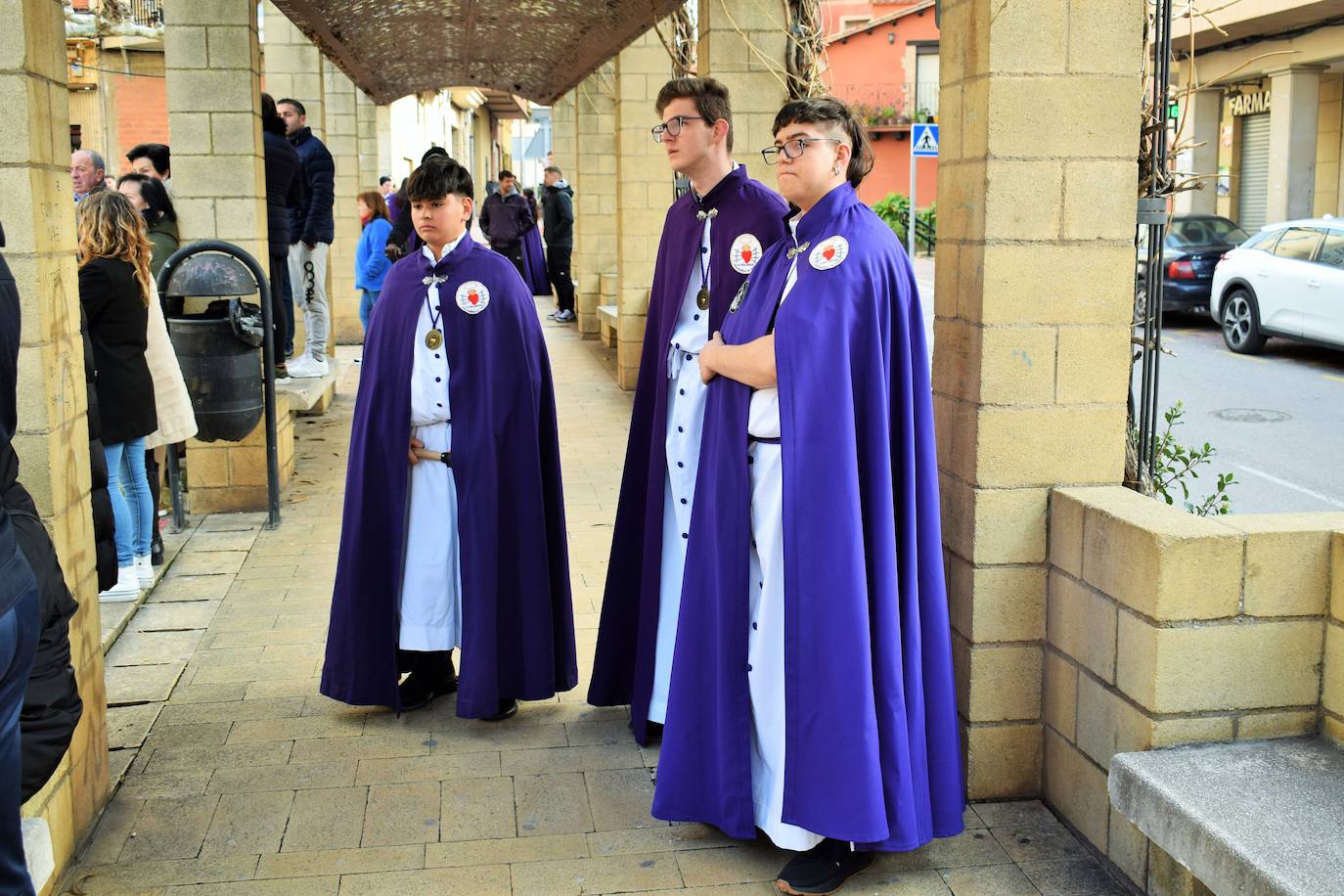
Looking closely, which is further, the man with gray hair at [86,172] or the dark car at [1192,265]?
the dark car at [1192,265]

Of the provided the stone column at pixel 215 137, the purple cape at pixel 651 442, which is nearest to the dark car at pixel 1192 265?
the stone column at pixel 215 137

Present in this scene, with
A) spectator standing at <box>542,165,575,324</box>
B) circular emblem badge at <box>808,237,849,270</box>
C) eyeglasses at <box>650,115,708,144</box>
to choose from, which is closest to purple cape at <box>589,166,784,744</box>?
eyeglasses at <box>650,115,708,144</box>

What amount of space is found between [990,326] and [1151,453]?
0.97m

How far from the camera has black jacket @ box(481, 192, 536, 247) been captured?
18.2 m

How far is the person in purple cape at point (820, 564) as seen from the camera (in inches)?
138

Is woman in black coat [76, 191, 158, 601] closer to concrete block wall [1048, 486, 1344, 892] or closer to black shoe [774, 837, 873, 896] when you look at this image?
black shoe [774, 837, 873, 896]

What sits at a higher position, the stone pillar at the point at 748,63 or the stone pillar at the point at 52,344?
the stone pillar at the point at 748,63

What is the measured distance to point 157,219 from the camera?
8.29m

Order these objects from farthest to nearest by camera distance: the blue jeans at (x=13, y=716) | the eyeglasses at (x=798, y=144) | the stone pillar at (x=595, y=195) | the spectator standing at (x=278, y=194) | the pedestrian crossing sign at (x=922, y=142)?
the stone pillar at (x=595, y=195), the pedestrian crossing sign at (x=922, y=142), the spectator standing at (x=278, y=194), the eyeglasses at (x=798, y=144), the blue jeans at (x=13, y=716)

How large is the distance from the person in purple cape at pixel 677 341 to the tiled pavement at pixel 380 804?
45 centimetres

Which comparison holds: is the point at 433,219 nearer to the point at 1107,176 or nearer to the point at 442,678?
the point at 442,678

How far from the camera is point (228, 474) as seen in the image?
27.6 feet

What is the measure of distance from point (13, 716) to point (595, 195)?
1601cm

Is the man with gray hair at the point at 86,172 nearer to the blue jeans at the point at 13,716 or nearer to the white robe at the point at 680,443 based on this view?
the white robe at the point at 680,443
